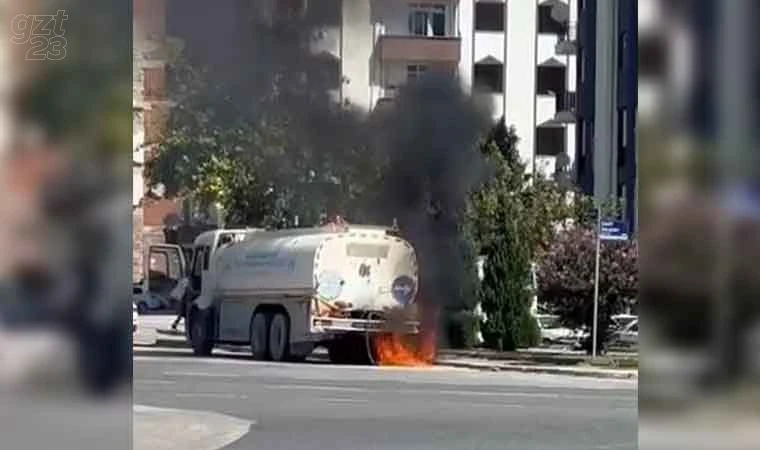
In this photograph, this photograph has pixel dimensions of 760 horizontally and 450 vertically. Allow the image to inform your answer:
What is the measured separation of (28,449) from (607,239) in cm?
252

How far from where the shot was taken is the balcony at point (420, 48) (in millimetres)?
4477

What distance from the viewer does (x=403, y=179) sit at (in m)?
4.49

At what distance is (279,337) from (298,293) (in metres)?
0.38

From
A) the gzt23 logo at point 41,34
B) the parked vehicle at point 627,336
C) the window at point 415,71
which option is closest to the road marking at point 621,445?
the parked vehicle at point 627,336

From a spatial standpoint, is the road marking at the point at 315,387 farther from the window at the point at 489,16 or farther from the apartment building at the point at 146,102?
the window at the point at 489,16

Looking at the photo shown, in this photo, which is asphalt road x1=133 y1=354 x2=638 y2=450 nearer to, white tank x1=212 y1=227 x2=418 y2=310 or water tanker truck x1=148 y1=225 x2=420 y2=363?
water tanker truck x1=148 y1=225 x2=420 y2=363

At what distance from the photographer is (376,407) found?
4645mm

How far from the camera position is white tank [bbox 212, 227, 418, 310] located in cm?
465

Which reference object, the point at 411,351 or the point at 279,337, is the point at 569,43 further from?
the point at 279,337

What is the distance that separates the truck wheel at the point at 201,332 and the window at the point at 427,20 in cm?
126

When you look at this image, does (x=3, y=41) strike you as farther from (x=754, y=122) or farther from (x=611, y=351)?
(x=611, y=351)

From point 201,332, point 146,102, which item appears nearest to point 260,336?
point 201,332

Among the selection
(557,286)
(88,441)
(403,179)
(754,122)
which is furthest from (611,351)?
(88,441)

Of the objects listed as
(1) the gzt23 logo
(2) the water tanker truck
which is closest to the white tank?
(2) the water tanker truck
